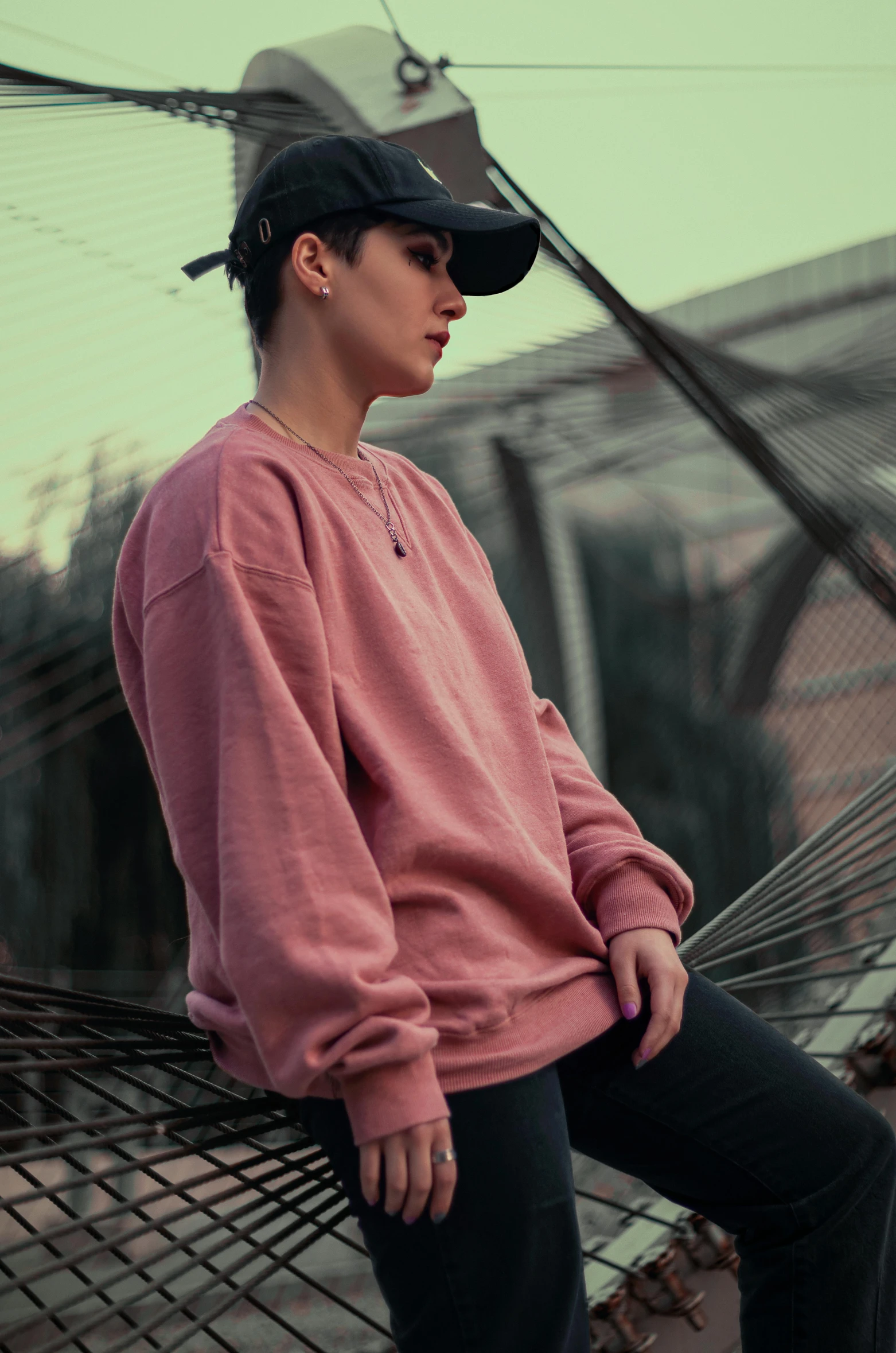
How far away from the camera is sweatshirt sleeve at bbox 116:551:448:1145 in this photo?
1.85ft

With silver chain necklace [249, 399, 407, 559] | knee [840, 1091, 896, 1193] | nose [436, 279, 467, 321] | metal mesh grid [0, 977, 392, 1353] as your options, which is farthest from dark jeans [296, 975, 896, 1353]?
nose [436, 279, 467, 321]

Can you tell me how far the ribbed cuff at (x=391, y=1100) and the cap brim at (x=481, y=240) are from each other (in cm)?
51

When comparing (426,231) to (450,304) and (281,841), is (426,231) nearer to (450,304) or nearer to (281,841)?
(450,304)

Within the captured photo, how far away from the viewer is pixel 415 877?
2.19ft

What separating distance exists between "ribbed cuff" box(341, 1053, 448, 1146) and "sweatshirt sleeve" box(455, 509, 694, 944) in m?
0.22

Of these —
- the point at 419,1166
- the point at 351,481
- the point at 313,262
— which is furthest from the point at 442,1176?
the point at 313,262

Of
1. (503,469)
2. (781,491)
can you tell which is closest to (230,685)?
(781,491)

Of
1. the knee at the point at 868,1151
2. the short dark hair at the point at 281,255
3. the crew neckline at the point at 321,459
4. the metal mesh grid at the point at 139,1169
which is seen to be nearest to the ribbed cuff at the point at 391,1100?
the metal mesh grid at the point at 139,1169

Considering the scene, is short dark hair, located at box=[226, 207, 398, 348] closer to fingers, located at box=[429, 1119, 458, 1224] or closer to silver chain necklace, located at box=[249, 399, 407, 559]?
silver chain necklace, located at box=[249, 399, 407, 559]

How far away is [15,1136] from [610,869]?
0.38 metres

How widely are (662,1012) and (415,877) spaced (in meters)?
0.17

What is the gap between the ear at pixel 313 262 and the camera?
79cm

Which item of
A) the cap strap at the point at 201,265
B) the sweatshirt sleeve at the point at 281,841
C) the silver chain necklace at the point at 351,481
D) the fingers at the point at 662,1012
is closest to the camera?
the sweatshirt sleeve at the point at 281,841

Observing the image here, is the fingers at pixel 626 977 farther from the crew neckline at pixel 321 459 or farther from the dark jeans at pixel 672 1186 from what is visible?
the crew neckline at pixel 321 459
